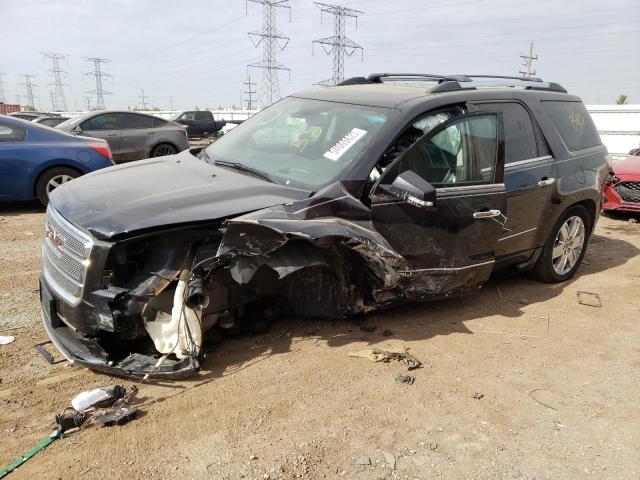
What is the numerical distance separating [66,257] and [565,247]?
15.1 ft

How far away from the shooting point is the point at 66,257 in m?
3.31

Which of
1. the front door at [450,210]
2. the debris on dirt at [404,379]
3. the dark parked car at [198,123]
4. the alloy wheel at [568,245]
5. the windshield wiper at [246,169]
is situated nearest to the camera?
the debris on dirt at [404,379]

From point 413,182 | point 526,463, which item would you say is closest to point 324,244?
point 413,182

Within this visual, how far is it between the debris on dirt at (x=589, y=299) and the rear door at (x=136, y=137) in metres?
10.8

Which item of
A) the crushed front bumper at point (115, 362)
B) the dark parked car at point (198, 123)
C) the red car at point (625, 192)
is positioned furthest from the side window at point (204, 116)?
the crushed front bumper at point (115, 362)

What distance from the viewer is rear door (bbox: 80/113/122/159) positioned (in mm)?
12273

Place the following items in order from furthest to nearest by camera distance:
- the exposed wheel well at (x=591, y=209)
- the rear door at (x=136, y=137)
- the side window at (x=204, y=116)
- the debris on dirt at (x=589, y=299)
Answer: the side window at (x=204, y=116) < the rear door at (x=136, y=137) < the exposed wheel well at (x=591, y=209) < the debris on dirt at (x=589, y=299)

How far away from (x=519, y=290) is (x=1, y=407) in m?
4.40

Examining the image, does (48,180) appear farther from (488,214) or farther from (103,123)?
(488,214)

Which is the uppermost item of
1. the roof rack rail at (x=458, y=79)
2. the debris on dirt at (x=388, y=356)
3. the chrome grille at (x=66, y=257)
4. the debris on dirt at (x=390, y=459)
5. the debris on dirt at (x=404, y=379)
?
the roof rack rail at (x=458, y=79)

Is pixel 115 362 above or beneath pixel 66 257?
beneath

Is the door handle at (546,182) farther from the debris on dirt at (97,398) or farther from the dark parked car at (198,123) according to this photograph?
the dark parked car at (198,123)

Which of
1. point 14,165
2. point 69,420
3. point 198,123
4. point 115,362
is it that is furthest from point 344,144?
point 198,123

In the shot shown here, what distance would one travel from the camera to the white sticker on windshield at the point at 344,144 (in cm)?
386
